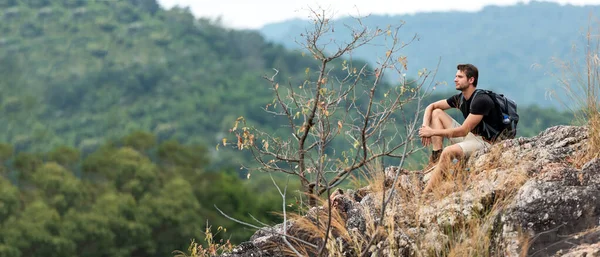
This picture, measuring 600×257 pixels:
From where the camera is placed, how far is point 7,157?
51031 millimetres

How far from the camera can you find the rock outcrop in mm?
4984

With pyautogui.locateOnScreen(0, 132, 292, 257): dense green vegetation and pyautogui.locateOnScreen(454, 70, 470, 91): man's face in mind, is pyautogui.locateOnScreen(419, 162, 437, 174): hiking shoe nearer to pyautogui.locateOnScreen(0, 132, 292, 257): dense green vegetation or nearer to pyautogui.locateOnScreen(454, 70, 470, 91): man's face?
pyautogui.locateOnScreen(454, 70, 470, 91): man's face

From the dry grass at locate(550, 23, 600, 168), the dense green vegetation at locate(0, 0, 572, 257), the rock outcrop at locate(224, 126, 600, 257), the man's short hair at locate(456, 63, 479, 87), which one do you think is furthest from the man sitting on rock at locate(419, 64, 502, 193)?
the dense green vegetation at locate(0, 0, 572, 257)

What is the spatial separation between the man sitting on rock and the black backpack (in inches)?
1.4

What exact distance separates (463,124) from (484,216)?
53.2 inches

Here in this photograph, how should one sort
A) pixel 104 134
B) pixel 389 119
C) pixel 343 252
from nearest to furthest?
pixel 343 252
pixel 389 119
pixel 104 134

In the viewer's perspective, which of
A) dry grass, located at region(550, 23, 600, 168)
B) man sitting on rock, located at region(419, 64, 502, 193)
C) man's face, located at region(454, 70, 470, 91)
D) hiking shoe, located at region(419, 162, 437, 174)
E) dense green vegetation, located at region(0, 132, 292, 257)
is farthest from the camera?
dense green vegetation, located at region(0, 132, 292, 257)

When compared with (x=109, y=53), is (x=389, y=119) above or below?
above

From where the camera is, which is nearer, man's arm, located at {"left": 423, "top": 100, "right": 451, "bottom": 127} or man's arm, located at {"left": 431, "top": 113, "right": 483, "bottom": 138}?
man's arm, located at {"left": 431, "top": 113, "right": 483, "bottom": 138}

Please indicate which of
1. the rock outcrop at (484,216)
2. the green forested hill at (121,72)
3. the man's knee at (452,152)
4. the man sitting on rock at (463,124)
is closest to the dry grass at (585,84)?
the rock outcrop at (484,216)

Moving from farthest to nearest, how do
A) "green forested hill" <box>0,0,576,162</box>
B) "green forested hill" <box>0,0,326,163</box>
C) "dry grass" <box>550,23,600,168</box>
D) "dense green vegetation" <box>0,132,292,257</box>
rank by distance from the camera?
1. "green forested hill" <box>0,0,326,163</box>
2. "green forested hill" <box>0,0,576,162</box>
3. "dense green vegetation" <box>0,132,292,257</box>
4. "dry grass" <box>550,23,600,168</box>

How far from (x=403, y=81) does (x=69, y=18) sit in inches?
4950

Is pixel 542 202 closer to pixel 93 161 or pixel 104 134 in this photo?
pixel 93 161

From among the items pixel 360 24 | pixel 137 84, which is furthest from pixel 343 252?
pixel 137 84
